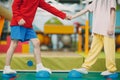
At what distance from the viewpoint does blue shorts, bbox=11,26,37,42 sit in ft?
8.99

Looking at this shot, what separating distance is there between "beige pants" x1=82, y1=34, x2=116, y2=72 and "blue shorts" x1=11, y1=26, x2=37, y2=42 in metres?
0.60

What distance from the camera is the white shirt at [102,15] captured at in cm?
278

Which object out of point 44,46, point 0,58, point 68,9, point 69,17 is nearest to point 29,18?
point 69,17

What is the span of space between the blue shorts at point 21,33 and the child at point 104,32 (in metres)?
0.60

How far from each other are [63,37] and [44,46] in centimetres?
37

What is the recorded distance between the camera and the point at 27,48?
3658 mm

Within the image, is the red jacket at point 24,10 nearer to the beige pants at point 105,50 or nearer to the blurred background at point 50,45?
the blurred background at point 50,45

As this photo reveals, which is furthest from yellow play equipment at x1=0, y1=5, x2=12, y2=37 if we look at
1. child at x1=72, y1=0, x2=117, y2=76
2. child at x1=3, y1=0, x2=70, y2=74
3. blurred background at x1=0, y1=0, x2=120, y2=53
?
child at x1=72, y1=0, x2=117, y2=76

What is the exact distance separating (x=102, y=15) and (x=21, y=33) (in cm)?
80

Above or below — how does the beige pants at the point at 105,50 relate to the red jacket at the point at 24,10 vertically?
below

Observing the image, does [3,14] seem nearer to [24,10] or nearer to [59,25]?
[24,10]

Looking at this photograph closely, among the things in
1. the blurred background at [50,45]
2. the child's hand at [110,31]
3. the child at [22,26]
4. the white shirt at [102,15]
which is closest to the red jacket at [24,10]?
the child at [22,26]

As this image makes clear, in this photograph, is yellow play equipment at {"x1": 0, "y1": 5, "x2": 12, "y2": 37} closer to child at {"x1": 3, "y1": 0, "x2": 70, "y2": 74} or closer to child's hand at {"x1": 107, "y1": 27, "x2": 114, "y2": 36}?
child at {"x1": 3, "y1": 0, "x2": 70, "y2": 74}

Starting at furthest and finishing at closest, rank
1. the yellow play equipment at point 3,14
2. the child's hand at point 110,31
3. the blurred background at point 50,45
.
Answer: the yellow play equipment at point 3,14 → the blurred background at point 50,45 → the child's hand at point 110,31
